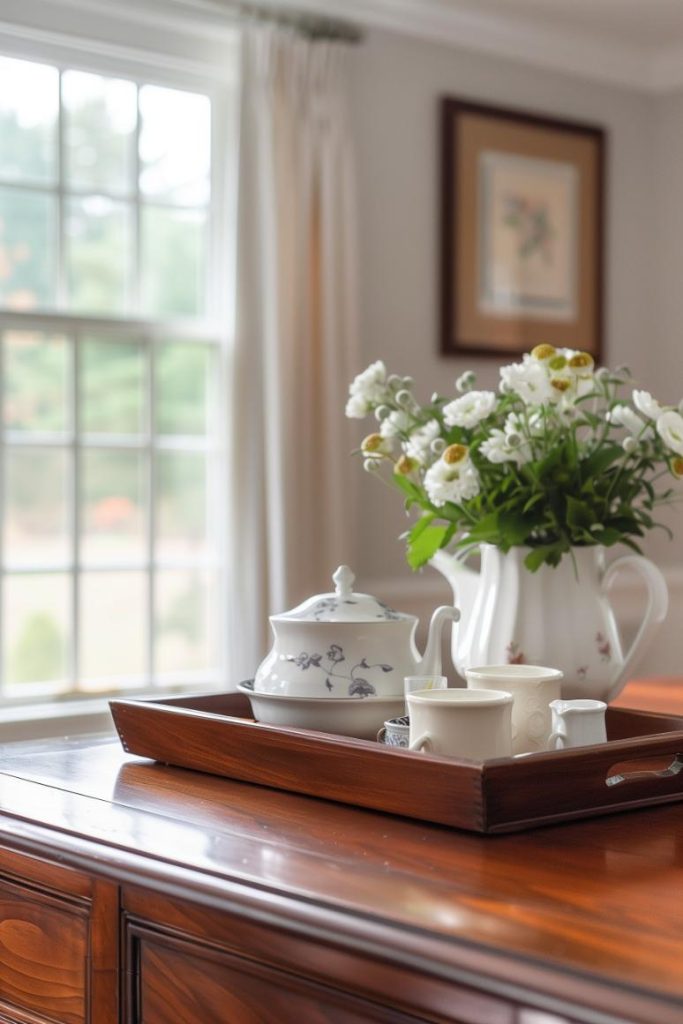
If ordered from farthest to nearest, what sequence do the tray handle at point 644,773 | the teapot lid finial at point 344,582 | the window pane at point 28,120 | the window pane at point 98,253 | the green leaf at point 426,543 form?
the window pane at point 98,253
the window pane at point 28,120
the green leaf at point 426,543
the teapot lid finial at point 344,582
the tray handle at point 644,773

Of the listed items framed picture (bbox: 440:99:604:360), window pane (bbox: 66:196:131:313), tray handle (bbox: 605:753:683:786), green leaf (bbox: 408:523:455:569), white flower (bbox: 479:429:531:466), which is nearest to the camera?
tray handle (bbox: 605:753:683:786)

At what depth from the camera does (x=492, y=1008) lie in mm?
911

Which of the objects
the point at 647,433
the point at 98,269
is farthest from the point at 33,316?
the point at 647,433

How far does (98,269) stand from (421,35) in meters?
1.34

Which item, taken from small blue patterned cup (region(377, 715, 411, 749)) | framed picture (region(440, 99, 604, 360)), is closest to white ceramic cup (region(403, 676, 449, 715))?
small blue patterned cup (region(377, 715, 411, 749))

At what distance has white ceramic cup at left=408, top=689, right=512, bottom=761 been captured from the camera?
1.32 meters

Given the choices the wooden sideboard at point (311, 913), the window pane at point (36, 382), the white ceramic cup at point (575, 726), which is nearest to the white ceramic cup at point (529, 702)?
the white ceramic cup at point (575, 726)

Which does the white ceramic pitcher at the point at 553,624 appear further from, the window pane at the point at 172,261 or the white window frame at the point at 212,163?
the window pane at the point at 172,261

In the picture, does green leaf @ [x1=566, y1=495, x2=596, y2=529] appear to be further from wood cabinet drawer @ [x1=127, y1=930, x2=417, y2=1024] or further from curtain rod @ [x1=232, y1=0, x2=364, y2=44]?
curtain rod @ [x1=232, y1=0, x2=364, y2=44]

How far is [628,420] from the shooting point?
1853 mm

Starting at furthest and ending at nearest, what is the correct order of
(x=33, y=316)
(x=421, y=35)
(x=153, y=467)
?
(x=421, y=35) → (x=153, y=467) → (x=33, y=316)

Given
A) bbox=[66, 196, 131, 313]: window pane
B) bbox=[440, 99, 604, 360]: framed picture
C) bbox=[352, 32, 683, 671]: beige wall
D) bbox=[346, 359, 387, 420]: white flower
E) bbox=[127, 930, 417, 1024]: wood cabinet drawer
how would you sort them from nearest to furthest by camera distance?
bbox=[127, 930, 417, 1024]: wood cabinet drawer, bbox=[346, 359, 387, 420]: white flower, bbox=[66, 196, 131, 313]: window pane, bbox=[352, 32, 683, 671]: beige wall, bbox=[440, 99, 604, 360]: framed picture

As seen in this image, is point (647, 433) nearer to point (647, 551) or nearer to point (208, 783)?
point (208, 783)

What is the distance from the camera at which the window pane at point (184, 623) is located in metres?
3.86
